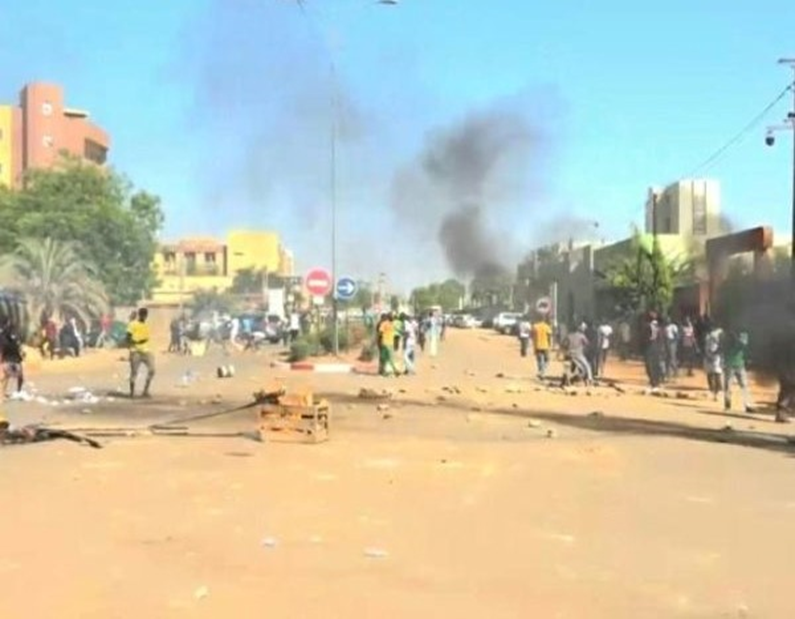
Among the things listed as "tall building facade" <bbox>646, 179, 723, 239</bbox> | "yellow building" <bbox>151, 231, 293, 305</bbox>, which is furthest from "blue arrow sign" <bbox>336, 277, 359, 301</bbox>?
"yellow building" <bbox>151, 231, 293, 305</bbox>

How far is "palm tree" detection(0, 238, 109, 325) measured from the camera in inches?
2341

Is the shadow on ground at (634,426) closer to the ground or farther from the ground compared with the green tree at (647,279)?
closer to the ground

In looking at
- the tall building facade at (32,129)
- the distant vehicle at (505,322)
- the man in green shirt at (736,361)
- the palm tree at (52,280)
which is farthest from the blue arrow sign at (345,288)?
the tall building facade at (32,129)

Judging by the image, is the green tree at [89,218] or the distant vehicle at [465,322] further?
the distant vehicle at [465,322]

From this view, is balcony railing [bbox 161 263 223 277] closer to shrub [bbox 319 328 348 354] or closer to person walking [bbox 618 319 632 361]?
shrub [bbox 319 328 348 354]

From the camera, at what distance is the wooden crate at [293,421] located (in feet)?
47.7

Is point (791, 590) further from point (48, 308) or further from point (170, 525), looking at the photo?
point (48, 308)

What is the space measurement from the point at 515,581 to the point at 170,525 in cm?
280

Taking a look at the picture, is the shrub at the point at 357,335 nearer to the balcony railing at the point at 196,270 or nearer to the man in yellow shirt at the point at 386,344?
the man in yellow shirt at the point at 386,344

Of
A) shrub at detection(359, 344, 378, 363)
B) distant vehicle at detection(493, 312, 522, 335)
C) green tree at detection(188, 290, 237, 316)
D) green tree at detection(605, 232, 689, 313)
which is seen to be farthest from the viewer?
green tree at detection(188, 290, 237, 316)

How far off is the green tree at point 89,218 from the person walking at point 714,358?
50.0 metres

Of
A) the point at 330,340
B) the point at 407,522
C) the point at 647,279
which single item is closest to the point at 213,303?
the point at 647,279

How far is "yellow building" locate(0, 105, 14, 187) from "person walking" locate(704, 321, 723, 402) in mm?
88397

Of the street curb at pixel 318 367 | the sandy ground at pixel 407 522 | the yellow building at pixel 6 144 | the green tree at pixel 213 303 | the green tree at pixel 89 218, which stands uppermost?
the yellow building at pixel 6 144
